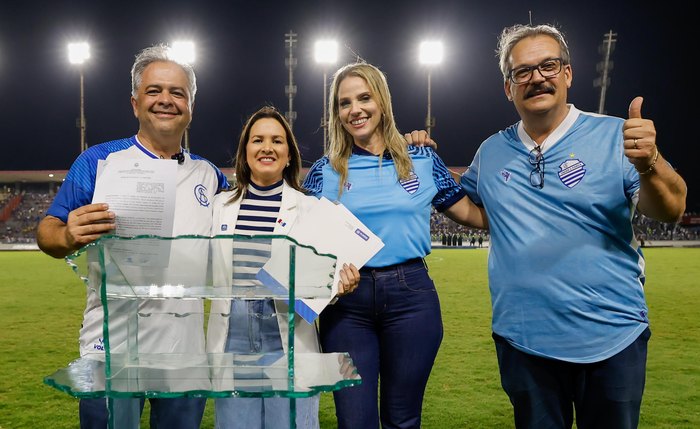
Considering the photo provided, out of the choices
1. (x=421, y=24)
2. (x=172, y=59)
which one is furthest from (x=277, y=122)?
(x=421, y=24)

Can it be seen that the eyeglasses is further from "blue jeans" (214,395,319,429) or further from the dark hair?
"blue jeans" (214,395,319,429)

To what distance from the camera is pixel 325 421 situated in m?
4.87

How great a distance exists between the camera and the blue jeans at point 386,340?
111 inches

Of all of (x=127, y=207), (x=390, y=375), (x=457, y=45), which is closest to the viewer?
(x=127, y=207)

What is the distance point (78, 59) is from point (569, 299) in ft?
84.6

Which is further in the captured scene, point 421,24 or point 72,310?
point 421,24

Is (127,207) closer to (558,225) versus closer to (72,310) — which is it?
(558,225)

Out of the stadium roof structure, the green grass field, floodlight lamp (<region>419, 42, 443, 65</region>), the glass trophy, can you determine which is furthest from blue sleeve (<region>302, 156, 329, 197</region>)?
the stadium roof structure

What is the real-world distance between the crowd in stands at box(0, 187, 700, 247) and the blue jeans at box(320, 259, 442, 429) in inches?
1325

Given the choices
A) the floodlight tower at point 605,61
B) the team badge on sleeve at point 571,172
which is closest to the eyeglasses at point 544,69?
the team badge on sleeve at point 571,172

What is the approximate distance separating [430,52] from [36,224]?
1393 inches

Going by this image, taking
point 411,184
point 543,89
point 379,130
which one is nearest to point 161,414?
point 411,184

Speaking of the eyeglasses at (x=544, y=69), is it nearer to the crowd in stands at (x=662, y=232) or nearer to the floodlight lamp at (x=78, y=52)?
the floodlight lamp at (x=78, y=52)

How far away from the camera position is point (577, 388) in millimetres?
2607
